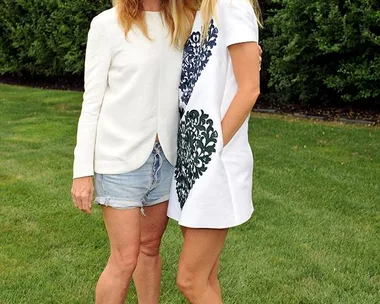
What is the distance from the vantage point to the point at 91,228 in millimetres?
4609

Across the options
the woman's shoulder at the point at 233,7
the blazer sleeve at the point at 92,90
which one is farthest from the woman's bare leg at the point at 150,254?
the woman's shoulder at the point at 233,7

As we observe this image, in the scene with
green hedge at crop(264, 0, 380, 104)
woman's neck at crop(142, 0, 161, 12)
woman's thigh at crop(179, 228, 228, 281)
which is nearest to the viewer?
woman's thigh at crop(179, 228, 228, 281)

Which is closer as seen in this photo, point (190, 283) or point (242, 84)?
point (242, 84)

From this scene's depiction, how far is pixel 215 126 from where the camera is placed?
234 cm

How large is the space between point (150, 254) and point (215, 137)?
722 millimetres

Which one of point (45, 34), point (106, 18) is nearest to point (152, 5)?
point (106, 18)

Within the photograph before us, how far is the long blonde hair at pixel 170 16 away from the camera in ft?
8.10

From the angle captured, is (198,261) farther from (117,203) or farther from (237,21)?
(237,21)

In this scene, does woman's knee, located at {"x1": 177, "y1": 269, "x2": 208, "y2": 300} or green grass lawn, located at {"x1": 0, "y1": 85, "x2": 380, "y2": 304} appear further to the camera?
green grass lawn, located at {"x1": 0, "y1": 85, "x2": 380, "y2": 304}

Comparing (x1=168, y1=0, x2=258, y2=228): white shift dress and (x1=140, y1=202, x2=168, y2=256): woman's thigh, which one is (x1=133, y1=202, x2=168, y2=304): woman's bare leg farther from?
(x1=168, y1=0, x2=258, y2=228): white shift dress

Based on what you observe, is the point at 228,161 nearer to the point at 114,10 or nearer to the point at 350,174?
the point at 114,10

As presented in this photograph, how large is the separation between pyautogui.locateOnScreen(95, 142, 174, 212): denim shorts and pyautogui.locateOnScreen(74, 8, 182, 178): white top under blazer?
0.09 feet

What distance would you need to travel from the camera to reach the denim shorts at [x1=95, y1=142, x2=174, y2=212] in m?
2.54

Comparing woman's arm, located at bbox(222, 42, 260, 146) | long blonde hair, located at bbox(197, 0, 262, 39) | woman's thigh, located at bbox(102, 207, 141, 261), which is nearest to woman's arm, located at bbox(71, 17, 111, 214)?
woman's thigh, located at bbox(102, 207, 141, 261)
